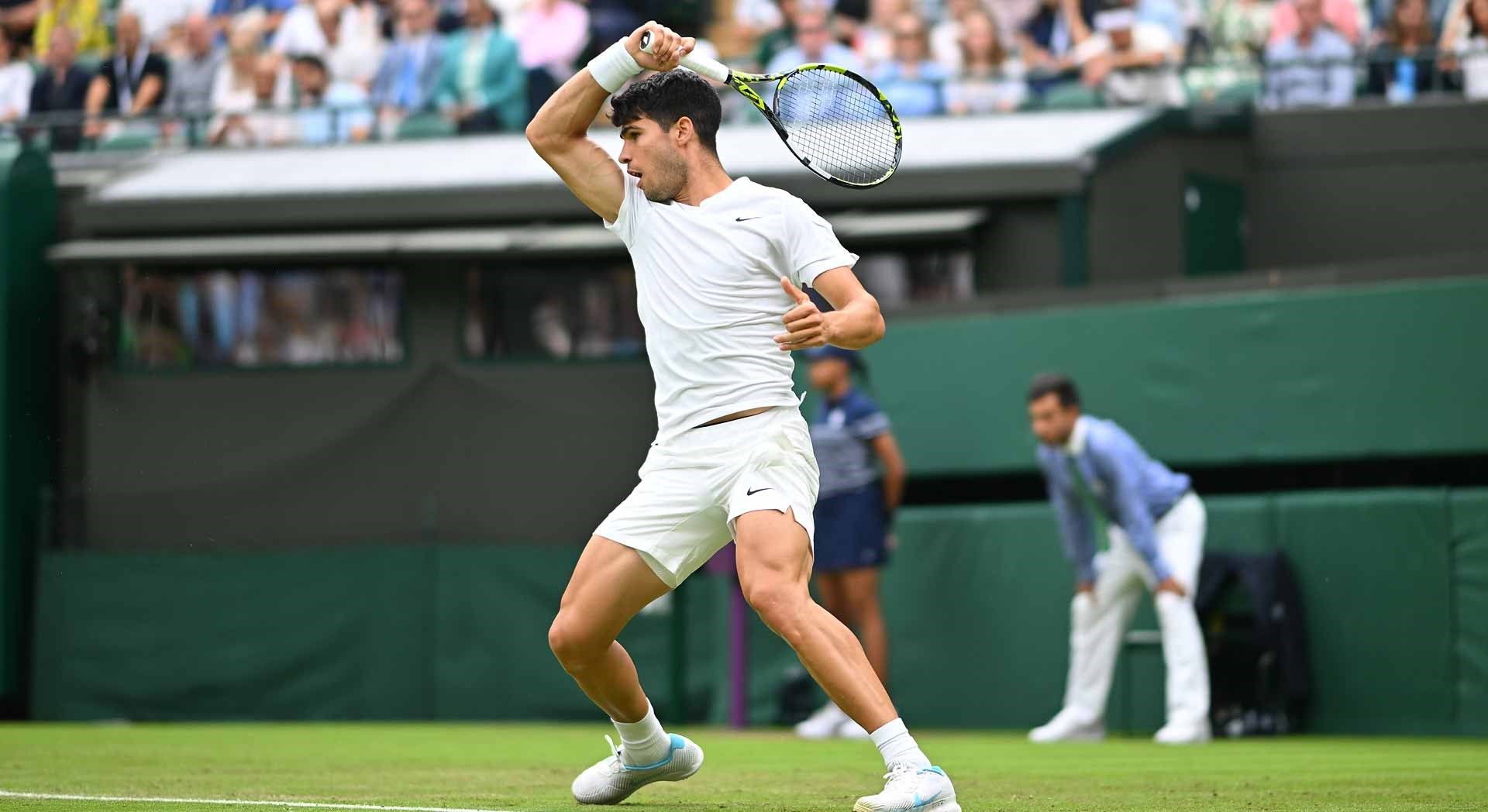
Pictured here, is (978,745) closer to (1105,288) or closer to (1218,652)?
(1218,652)

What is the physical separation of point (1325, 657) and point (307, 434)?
25.1ft

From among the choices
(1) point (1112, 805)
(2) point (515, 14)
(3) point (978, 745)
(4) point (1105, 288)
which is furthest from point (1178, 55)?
(1) point (1112, 805)

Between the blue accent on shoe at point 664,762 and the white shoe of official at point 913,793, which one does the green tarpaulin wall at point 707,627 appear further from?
the white shoe of official at point 913,793

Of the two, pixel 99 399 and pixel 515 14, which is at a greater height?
pixel 515 14

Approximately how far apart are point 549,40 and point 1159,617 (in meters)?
7.34

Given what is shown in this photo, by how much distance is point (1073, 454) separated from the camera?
10703mm

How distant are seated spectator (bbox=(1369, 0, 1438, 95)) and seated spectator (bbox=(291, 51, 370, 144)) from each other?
7294mm

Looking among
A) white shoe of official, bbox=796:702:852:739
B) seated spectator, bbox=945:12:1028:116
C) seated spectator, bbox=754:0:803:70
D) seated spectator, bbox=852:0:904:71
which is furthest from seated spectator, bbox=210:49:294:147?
white shoe of official, bbox=796:702:852:739

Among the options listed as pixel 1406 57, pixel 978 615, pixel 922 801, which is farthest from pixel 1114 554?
pixel 922 801

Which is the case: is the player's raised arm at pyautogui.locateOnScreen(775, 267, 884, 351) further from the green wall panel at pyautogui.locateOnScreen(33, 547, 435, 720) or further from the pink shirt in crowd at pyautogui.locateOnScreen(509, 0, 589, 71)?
the pink shirt in crowd at pyautogui.locateOnScreen(509, 0, 589, 71)

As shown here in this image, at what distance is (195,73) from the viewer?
55.1 feet

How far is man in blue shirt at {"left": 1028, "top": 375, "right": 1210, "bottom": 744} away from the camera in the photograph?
10453 millimetres

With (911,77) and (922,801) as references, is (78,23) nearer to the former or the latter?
(911,77)

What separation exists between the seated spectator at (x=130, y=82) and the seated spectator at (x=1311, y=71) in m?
8.81
